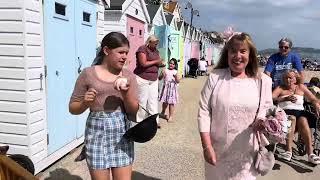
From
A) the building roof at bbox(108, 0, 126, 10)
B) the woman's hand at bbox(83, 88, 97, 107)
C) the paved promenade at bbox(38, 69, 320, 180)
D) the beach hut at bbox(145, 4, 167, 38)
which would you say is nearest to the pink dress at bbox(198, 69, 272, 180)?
the woman's hand at bbox(83, 88, 97, 107)

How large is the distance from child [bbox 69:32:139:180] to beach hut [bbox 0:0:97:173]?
227 cm

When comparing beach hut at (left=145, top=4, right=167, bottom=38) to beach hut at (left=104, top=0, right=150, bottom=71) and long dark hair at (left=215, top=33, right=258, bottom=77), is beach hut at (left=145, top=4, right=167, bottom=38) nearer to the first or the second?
beach hut at (left=104, top=0, right=150, bottom=71)

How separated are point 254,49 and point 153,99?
14.5ft

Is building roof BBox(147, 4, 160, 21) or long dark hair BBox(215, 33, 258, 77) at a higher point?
building roof BBox(147, 4, 160, 21)

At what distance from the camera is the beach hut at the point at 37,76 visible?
17.3ft

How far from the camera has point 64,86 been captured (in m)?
6.38

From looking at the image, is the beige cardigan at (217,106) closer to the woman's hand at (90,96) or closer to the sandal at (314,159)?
the woman's hand at (90,96)

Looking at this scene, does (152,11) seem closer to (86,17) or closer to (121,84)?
(86,17)

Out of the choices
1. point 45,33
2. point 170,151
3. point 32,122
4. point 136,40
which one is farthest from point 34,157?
point 136,40

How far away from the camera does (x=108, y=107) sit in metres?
3.33

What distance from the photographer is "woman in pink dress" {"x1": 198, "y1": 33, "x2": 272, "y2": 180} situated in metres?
3.36

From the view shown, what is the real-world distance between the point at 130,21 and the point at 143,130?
10.2 m

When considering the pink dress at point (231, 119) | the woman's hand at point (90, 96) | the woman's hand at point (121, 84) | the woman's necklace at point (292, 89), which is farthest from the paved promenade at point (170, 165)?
the woman's hand at point (121, 84)

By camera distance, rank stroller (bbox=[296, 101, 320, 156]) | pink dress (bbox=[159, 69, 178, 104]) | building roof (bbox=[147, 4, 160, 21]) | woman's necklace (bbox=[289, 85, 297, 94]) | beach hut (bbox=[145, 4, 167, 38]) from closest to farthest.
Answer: woman's necklace (bbox=[289, 85, 297, 94])
stroller (bbox=[296, 101, 320, 156])
pink dress (bbox=[159, 69, 178, 104])
beach hut (bbox=[145, 4, 167, 38])
building roof (bbox=[147, 4, 160, 21])
